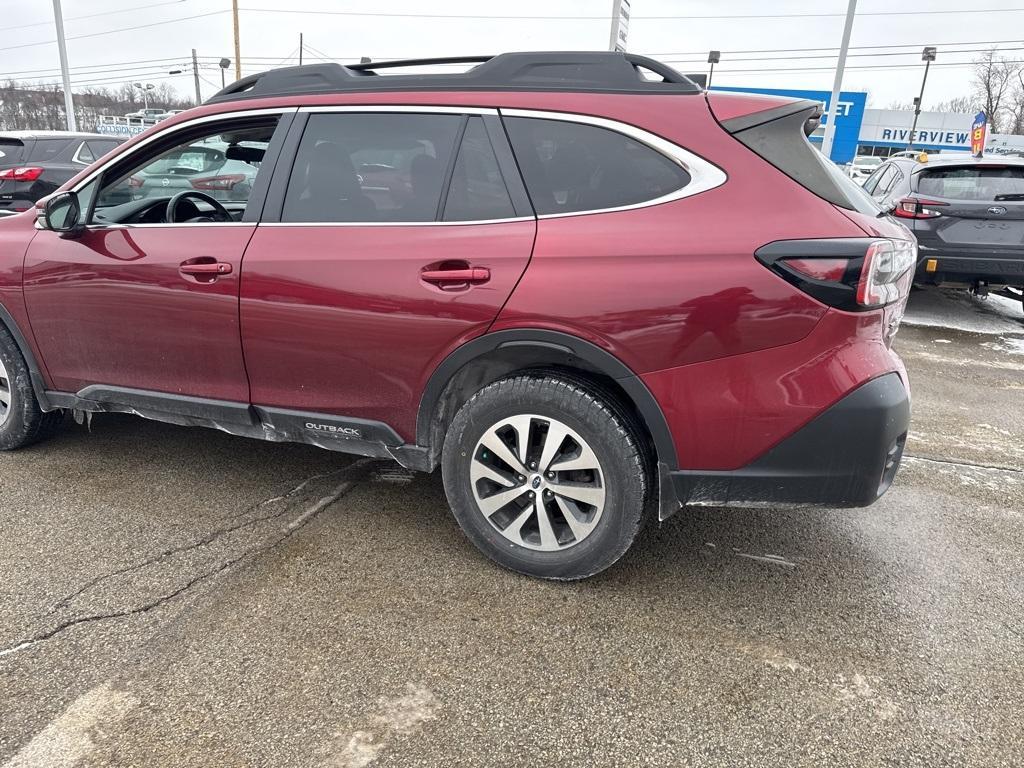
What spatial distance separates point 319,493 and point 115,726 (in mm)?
1528

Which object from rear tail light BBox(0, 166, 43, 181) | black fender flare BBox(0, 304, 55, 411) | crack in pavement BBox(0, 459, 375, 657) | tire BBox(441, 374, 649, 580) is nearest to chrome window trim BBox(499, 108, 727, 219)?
tire BBox(441, 374, 649, 580)

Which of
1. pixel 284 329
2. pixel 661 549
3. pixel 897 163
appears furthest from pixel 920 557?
pixel 897 163

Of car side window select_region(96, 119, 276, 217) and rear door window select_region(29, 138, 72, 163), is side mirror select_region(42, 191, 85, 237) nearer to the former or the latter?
car side window select_region(96, 119, 276, 217)

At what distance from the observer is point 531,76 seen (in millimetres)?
2699

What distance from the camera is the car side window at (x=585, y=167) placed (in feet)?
8.14

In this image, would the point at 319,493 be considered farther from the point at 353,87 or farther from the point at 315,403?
the point at 353,87

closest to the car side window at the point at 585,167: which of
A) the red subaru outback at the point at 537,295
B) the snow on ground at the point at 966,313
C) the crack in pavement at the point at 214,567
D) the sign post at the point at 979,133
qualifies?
the red subaru outback at the point at 537,295

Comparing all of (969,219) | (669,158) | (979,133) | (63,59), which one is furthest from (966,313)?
(63,59)

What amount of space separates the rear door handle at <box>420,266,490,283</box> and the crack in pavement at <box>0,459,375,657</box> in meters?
1.26

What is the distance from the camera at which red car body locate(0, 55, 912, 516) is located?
91.4 inches

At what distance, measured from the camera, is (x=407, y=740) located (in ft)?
6.55

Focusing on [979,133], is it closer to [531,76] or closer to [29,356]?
[531,76]

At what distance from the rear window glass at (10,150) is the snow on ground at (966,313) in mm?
10744

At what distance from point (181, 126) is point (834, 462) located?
9.71 feet
